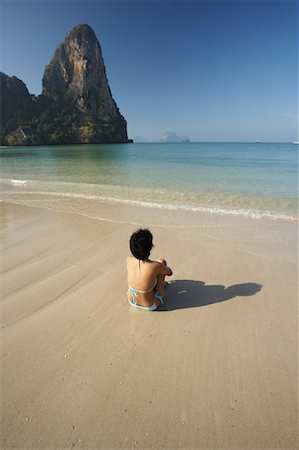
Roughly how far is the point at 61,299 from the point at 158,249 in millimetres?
1942

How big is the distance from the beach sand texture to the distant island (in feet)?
324

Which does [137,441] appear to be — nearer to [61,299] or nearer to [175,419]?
[175,419]

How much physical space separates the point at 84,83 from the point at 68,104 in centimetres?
1240

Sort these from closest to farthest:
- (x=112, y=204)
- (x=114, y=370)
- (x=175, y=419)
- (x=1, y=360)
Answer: (x=175, y=419) → (x=114, y=370) → (x=1, y=360) → (x=112, y=204)

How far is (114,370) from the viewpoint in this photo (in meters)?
2.06

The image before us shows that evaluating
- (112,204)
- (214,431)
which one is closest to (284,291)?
(214,431)

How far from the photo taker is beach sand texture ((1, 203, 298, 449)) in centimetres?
167

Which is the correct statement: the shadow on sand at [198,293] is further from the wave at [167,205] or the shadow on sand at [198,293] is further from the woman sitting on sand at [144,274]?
the wave at [167,205]

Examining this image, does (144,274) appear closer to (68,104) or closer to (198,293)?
(198,293)

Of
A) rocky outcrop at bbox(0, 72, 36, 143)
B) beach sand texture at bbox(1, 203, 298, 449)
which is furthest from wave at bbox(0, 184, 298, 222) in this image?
rocky outcrop at bbox(0, 72, 36, 143)

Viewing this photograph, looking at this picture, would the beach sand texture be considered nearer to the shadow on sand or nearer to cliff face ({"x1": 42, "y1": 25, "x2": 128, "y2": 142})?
the shadow on sand

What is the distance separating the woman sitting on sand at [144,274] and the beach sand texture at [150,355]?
0.55 ft

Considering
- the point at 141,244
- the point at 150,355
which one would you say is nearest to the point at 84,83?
the point at 141,244

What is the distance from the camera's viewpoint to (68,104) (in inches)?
4422
